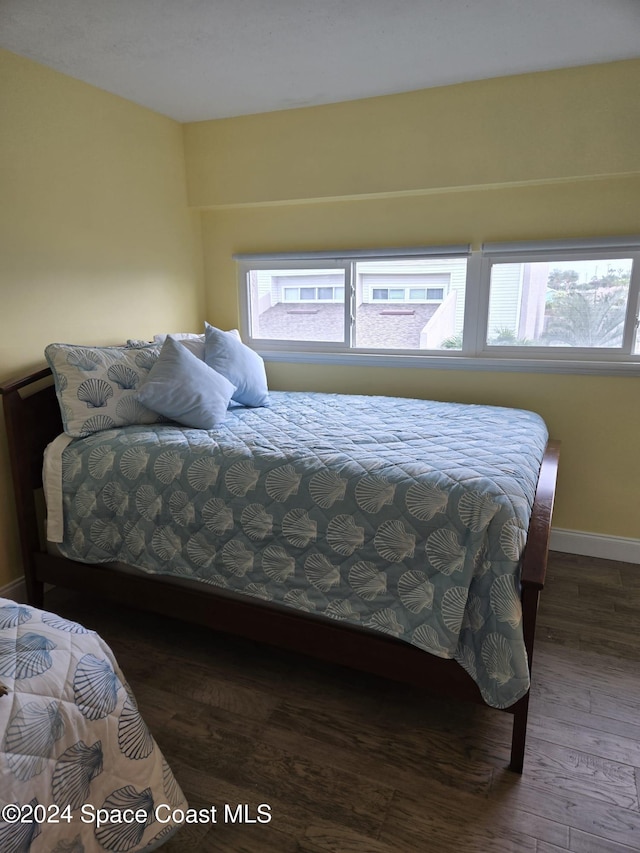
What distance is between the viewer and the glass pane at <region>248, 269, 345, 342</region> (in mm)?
3461

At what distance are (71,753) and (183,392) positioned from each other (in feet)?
5.08

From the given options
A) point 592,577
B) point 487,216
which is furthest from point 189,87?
point 592,577

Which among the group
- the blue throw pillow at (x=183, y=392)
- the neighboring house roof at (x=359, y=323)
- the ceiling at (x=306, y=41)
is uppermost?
the ceiling at (x=306, y=41)

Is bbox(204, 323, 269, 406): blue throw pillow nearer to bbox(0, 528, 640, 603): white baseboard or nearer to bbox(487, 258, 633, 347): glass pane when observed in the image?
bbox(487, 258, 633, 347): glass pane

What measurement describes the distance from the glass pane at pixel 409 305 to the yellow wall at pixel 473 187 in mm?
154

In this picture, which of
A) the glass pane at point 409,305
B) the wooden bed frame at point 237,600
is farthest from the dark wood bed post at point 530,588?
the glass pane at point 409,305

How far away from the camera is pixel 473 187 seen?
282 cm

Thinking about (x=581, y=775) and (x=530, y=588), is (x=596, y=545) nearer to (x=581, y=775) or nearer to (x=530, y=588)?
(x=581, y=775)

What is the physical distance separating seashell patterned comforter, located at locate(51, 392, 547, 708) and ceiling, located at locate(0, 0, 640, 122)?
5.26 ft

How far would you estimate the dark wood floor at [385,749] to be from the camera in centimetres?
141

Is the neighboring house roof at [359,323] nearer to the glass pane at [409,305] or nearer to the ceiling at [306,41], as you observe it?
the glass pane at [409,305]

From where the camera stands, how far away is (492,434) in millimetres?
2279

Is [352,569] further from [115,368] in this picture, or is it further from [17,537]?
[17,537]

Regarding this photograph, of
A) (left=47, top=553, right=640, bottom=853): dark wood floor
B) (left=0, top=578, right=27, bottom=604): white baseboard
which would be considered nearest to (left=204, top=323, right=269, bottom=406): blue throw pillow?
(left=47, top=553, right=640, bottom=853): dark wood floor
